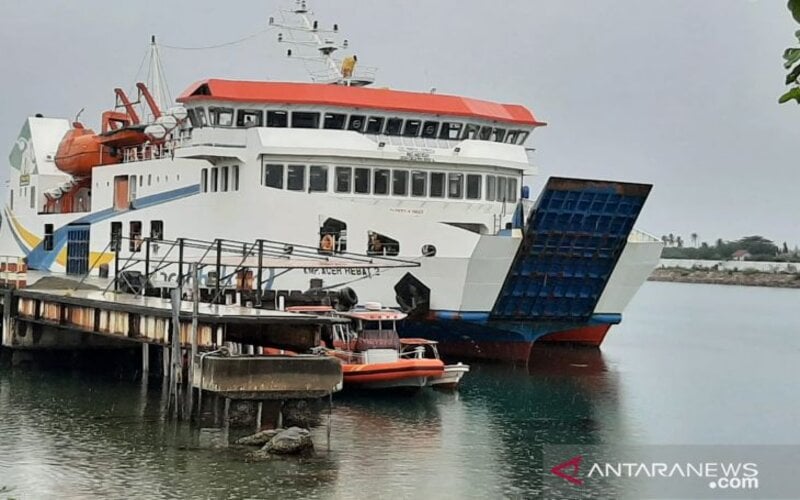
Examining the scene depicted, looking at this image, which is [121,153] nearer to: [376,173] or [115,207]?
[115,207]

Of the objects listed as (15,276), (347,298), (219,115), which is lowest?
(347,298)

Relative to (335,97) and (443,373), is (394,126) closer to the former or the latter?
(335,97)

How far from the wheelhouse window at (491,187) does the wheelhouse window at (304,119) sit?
4895 millimetres

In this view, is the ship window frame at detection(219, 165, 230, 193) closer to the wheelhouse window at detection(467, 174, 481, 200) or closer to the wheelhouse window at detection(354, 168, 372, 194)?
the wheelhouse window at detection(354, 168, 372, 194)

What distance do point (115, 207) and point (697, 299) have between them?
65.9m

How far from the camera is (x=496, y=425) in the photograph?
2198 cm

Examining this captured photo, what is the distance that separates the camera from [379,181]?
2986cm

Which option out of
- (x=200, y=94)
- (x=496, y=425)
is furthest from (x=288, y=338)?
(x=200, y=94)

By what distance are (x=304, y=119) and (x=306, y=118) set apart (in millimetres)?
59

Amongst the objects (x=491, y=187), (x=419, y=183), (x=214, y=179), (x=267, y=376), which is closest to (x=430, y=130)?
(x=419, y=183)

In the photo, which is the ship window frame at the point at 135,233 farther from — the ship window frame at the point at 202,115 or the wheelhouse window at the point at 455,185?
the wheelhouse window at the point at 455,185

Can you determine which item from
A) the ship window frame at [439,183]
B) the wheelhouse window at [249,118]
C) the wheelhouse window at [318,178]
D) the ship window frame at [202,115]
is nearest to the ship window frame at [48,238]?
the ship window frame at [202,115]

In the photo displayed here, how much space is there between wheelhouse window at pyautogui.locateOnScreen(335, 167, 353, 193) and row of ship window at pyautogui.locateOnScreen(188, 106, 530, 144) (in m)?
1.37

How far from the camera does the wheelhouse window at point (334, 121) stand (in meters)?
30.1
